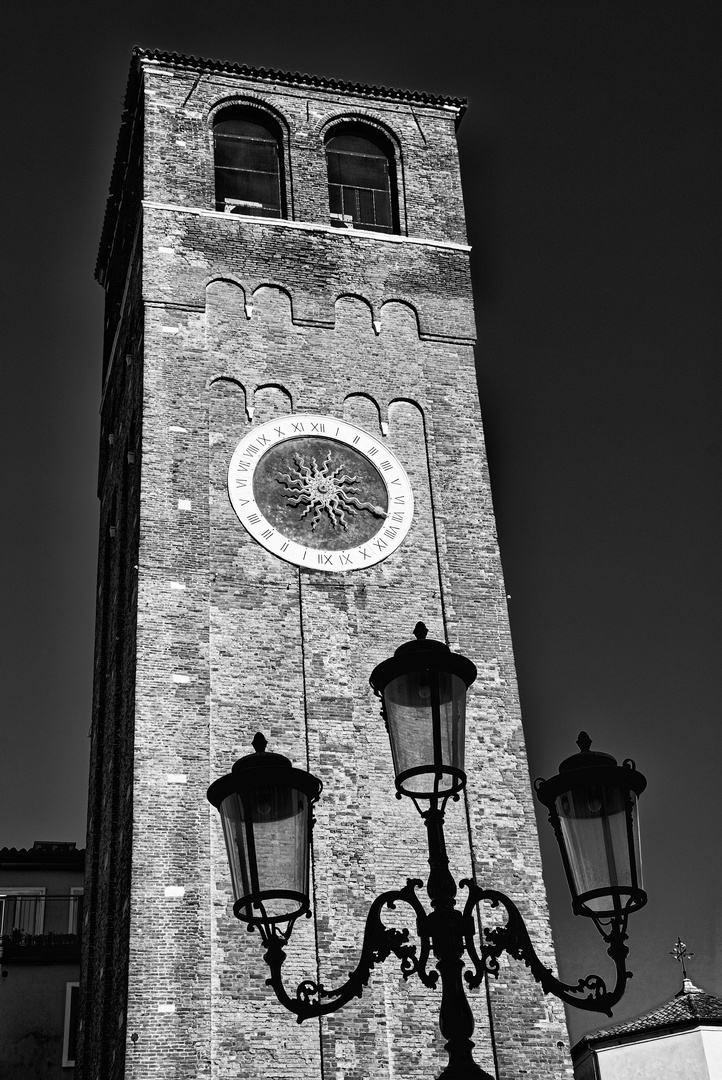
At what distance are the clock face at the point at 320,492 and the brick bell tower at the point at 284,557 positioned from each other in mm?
37

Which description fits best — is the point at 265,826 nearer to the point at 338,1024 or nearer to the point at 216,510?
the point at 338,1024

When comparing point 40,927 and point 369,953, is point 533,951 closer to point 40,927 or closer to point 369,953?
point 369,953

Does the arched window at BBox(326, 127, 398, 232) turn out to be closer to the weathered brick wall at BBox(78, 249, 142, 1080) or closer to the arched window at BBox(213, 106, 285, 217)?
the arched window at BBox(213, 106, 285, 217)

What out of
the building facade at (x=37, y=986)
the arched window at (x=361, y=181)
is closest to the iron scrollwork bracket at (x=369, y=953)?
the arched window at (x=361, y=181)

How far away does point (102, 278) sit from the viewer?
29.7 m

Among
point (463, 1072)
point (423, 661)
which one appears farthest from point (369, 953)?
point (423, 661)

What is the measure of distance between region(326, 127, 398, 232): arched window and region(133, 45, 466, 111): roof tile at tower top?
748 millimetres

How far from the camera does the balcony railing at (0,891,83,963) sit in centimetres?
2566

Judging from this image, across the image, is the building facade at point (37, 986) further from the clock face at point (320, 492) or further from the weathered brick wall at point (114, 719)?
the clock face at point (320, 492)

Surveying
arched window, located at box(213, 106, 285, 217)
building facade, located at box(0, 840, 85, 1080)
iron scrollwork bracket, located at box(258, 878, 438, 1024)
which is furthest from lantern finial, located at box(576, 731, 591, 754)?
building facade, located at box(0, 840, 85, 1080)

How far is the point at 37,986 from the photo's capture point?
25.6 metres

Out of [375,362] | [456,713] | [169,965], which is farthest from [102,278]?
[456,713]

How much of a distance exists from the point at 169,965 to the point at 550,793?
963cm

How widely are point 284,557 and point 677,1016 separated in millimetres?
20645
